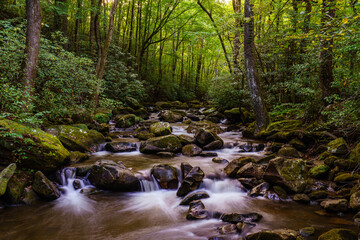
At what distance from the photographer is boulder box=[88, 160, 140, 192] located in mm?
5562

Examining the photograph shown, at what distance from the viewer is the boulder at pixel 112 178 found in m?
5.56

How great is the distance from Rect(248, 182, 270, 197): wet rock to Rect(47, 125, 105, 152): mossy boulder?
615cm

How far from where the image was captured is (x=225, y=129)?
1353 centimetres

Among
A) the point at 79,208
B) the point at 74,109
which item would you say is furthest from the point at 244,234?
the point at 74,109

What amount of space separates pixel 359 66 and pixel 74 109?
10432 millimetres

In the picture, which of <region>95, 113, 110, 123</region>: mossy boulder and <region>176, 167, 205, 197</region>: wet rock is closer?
<region>176, 167, 205, 197</region>: wet rock

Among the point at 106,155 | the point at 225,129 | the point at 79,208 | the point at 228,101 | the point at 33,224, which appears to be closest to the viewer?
the point at 33,224

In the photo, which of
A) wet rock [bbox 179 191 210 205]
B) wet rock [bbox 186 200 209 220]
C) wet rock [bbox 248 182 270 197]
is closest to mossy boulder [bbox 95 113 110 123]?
wet rock [bbox 179 191 210 205]

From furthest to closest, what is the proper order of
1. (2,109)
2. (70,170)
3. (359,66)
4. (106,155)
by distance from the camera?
(106,155)
(359,66)
(70,170)
(2,109)

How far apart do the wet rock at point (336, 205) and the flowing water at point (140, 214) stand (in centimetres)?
18

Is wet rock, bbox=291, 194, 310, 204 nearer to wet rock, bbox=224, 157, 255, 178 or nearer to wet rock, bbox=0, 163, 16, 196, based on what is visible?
wet rock, bbox=224, 157, 255, 178

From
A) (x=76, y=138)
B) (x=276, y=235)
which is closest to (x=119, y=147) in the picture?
(x=76, y=138)

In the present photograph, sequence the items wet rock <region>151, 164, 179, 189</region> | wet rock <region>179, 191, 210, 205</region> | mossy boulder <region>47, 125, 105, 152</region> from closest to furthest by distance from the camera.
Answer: wet rock <region>179, 191, 210, 205</region>, wet rock <region>151, 164, 179, 189</region>, mossy boulder <region>47, 125, 105, 152</region>

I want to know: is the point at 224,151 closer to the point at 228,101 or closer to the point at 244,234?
the point at 244,234
